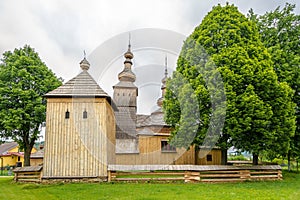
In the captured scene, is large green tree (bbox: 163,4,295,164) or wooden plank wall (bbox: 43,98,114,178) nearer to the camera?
large green tree (bbox: 163,4,295,164)

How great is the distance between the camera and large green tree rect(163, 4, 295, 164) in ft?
45.0

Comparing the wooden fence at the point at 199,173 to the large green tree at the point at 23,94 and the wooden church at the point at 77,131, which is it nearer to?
the wooden church at the point at 77,131

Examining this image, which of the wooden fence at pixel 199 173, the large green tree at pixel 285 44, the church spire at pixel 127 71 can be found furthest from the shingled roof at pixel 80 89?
the church spire at pixel 127 71

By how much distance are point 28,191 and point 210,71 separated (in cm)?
1044

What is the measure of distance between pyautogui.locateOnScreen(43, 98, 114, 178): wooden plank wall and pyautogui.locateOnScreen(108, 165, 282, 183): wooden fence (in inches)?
45.4

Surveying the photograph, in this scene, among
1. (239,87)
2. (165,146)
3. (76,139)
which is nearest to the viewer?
(239,87)

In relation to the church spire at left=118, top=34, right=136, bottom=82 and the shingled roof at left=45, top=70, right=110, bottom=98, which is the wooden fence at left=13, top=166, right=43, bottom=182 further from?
the church spire at left=118, top=34, right=136, bottom=82

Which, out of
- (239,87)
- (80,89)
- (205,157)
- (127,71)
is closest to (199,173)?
(239,87)

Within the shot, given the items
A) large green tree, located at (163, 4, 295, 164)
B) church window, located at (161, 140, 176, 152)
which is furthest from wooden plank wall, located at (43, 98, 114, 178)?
church window, located at (161, 140, 176, 152)

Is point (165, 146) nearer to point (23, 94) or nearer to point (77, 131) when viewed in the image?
point (77, 131)

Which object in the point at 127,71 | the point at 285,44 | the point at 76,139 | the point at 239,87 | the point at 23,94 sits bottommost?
the point at 76,139

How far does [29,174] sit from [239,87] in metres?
12.5

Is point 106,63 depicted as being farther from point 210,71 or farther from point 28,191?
point 28,191

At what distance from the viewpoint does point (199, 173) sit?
46.5ft
